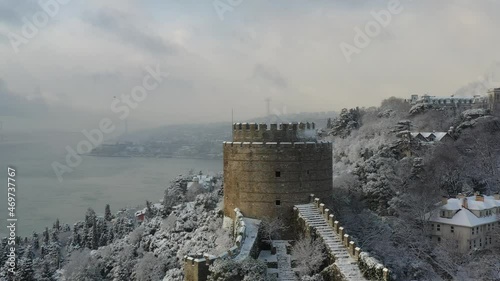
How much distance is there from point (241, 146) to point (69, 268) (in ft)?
121

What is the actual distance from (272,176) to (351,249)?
5.46 metres

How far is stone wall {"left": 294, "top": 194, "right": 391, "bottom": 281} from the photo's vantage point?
15.4 m

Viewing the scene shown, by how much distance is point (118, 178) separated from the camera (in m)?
118

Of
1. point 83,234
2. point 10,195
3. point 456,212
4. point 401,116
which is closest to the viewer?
point 10,195

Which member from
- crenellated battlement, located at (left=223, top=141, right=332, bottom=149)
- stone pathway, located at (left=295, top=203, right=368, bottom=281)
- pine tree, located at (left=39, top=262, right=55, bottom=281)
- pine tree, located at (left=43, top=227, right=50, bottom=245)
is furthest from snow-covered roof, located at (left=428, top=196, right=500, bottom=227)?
pine tree, located at (left=43, top=227, right=50, bottom=245)

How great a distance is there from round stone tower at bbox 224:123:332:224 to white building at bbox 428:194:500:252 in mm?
13665

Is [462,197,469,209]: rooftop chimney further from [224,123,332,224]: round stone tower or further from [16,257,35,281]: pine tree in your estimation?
[16,257,35,281]: pine tree

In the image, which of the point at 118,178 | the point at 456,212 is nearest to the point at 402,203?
the point at 456,212

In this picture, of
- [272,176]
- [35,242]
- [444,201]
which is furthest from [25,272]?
[444,201]

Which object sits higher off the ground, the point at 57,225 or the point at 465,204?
the point at 465,204

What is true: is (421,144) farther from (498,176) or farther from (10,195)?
(10,195)

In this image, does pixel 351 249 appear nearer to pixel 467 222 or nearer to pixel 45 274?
pixel 467 222

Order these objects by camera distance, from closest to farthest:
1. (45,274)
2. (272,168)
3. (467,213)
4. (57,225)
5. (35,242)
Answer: (272,168)
(467,213)
(45,274)
(35,242)
(57,225)

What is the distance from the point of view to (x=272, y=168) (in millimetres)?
21469
